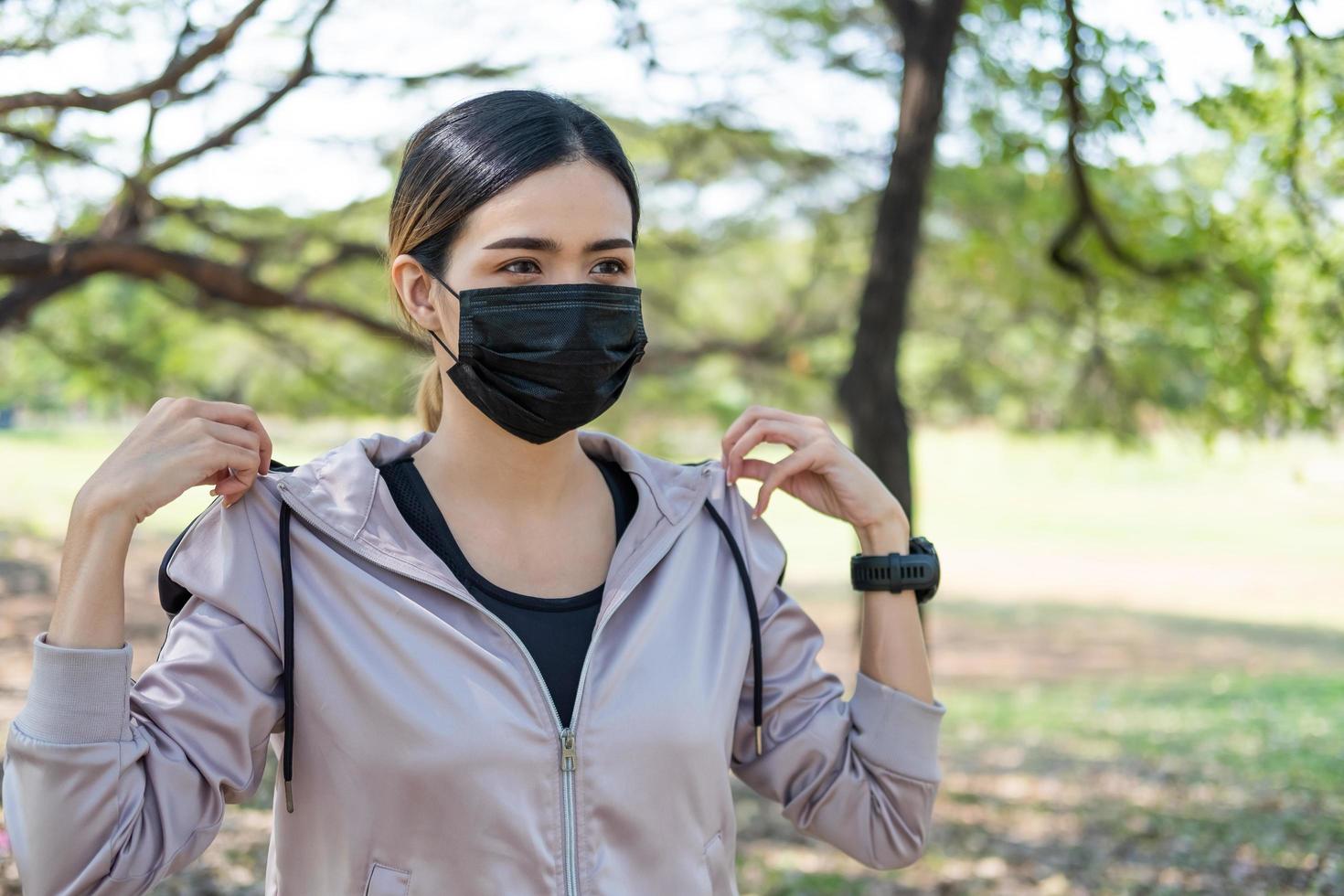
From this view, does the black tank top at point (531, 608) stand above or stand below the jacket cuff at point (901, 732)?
above

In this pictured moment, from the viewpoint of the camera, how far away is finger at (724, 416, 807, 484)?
2258 millimetres

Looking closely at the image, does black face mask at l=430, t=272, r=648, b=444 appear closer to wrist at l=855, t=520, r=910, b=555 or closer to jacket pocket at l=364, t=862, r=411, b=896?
wrist at l=855, t=520, r=910, b=555

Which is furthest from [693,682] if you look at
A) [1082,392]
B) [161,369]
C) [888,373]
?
[161,369]

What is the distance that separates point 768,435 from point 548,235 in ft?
1.88

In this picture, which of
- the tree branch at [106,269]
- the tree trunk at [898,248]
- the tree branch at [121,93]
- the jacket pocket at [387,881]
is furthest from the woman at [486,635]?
the tree trunk at [898,248]

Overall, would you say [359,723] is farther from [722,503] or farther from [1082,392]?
[1082,392]

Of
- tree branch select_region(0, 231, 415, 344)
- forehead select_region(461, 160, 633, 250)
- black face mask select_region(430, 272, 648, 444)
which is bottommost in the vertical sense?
black face mask select_region(430, 272, 648, 444)

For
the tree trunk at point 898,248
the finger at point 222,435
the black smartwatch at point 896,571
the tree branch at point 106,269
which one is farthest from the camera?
the tree trunk at point 898,248

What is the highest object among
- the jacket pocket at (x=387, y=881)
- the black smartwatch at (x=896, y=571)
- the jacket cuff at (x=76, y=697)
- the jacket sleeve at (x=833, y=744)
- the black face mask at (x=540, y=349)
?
the black face mask at (x=540, y=349)

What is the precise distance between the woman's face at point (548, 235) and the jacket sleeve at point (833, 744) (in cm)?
56

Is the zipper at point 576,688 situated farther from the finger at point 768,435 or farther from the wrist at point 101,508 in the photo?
the finger at point 768,435

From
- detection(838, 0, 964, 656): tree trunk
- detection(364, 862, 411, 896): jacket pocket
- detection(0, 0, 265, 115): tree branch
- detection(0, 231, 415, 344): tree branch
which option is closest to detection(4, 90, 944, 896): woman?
detection(364, 862, 411, 896): jacket pocket

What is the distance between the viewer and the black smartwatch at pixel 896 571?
224 centimetres

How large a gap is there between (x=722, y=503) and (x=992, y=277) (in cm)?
Result: 894
